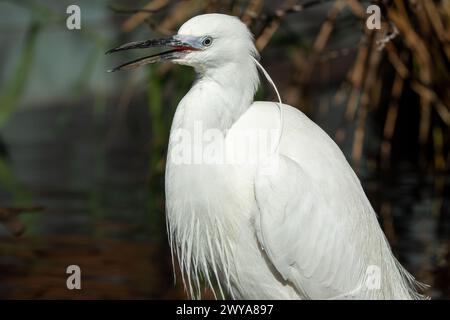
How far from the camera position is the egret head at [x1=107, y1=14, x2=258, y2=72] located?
2189 mm

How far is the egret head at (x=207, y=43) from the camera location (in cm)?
219

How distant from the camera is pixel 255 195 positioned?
2266mm

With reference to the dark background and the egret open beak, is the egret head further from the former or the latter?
the dark background

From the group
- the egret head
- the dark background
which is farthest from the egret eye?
the dark background

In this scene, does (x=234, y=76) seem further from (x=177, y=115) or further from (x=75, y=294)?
(x=75, y=294)

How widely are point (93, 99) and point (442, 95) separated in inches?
133

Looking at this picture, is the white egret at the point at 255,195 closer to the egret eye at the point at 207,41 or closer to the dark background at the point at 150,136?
the egret eye at the point at 207,41

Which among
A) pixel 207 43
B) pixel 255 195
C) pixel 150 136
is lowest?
pixel 255 195

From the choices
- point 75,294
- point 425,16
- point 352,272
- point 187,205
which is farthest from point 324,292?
point 425,16

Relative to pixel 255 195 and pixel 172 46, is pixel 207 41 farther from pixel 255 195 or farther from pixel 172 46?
pixel 255 195

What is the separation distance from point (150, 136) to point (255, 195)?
425 cm

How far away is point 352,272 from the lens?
7.82 ft

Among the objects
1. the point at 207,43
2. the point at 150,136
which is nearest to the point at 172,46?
the point at 207,43
